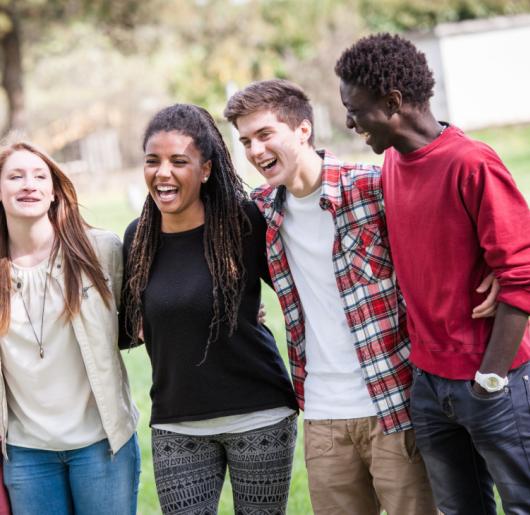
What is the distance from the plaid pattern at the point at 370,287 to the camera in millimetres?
3443

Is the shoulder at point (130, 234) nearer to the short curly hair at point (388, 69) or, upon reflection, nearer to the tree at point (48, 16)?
the short curly hair at point (388, 69)

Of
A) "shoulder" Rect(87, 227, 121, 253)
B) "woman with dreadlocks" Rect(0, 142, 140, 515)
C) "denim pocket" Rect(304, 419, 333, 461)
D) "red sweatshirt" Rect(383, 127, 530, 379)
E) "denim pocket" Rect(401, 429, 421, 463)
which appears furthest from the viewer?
"shoulder" Rect(87, 227, 121, 253)

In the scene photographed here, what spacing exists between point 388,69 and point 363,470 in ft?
4.98

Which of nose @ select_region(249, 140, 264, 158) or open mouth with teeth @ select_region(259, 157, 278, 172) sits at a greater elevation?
nose @ select_region(249, 140, 264, 158)

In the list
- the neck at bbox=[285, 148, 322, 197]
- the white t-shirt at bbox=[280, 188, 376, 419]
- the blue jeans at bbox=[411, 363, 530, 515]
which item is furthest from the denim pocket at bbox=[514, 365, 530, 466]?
the neck at bbox=[285, 148, 322, 197]

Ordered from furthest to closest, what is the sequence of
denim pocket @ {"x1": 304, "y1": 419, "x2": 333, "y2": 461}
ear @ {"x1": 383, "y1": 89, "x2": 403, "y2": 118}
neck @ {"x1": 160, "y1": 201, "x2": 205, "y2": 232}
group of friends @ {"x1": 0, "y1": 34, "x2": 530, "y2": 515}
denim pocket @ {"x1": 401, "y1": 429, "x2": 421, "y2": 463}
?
neck @ {"x1": 160, "y1": 201, "x2": 205, "y2": 232}
denim pocket @ {"x1": 304, "y1": 419, "x2": 333, "y2": 461}
denim pocket @ {"x1": 401, "y1": 429, "x2": 421, "y2": 463}
group of friends @ {"x1": 0, "y1": 34, "x2": 530, "y2": 515}
ear @ {"x1": 383, "y1": 89, "x2": 403, "y2": 118}

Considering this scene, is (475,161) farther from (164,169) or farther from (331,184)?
(164,169)

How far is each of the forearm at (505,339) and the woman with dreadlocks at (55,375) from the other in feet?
5.04

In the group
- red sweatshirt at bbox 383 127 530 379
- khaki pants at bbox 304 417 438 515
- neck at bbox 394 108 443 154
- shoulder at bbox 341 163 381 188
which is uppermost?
neck at bbox 394 108 443 154

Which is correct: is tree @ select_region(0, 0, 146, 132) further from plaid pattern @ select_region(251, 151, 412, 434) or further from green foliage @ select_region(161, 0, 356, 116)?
plaid pattern @ select_region(251, 151, 412, 434)

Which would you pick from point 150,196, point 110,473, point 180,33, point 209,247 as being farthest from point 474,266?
point 180,33

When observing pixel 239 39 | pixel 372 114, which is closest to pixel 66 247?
pixel 372 114

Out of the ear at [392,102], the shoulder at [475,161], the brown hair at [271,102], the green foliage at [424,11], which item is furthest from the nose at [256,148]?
the green foliage at [424,11]

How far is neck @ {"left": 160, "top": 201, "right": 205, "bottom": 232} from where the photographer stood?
3.77m
